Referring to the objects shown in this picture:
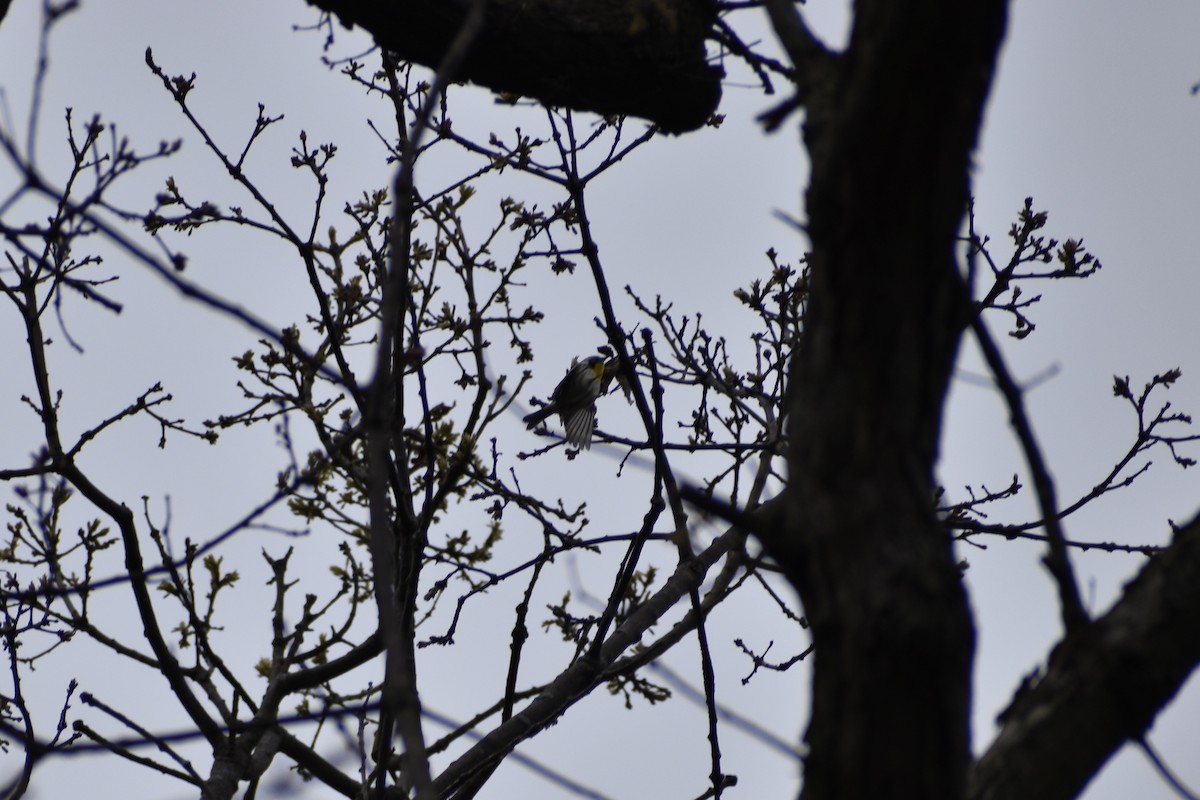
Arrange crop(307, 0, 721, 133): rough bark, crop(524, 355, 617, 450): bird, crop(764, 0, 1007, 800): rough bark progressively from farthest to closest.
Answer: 1. crop(524, 355, 617, 450): bird
2. crop(307, 0, 721, 133): rough bark
3. crop(764, 0, 1007, 800): rough bark

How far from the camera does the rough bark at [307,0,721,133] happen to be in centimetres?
246

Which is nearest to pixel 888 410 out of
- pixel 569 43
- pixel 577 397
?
pixel 569 43

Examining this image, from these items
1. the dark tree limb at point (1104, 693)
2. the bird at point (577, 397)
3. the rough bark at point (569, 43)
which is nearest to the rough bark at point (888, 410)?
the dark tree limb at point (1104, 693)

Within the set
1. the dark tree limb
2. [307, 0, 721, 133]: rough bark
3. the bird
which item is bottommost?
the dark tree limb

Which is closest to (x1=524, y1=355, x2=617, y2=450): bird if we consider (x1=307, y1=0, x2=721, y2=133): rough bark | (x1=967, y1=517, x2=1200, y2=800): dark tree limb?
(x1=307, y1=0, x2=721, y2=133): rough bark

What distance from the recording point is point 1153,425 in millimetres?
4480

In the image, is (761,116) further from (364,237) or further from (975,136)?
(364,237)

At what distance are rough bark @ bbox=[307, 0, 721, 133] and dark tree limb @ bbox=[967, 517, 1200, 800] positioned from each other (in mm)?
1653

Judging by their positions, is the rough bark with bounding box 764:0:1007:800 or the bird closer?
the rough bark with bounding box 764:0:1007:800

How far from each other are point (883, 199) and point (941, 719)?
0.63m

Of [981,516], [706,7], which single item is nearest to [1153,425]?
[981,516]

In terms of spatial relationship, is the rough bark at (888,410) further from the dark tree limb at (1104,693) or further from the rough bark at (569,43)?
the rough bark at (569,43)

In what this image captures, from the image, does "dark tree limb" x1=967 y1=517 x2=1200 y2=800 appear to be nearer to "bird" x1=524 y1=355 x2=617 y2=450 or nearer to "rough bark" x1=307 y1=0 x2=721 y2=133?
"rough bark" x1=307 y1=0 x2=721 y2=133

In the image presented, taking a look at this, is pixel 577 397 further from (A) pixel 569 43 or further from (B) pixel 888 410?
(B) pixel 888 410
